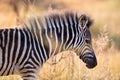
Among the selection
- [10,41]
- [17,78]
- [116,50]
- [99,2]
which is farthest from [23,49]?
[99,2]

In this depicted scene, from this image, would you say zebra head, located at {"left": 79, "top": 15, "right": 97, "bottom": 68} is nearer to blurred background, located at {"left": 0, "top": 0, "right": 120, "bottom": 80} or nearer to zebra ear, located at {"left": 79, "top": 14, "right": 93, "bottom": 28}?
zebra ear, located at {"left": 79, "top": 14, "right": 93, "bottom": 28}

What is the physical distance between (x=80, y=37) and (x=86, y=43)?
110mm

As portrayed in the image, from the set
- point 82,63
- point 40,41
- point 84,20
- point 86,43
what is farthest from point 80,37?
point 82,63

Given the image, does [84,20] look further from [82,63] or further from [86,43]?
[82,63]

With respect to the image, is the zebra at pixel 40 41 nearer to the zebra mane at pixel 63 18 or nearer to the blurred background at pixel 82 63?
the zebra mane at pixel 63 18

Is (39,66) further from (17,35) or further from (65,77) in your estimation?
(65,77)

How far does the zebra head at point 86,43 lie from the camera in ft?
22.4

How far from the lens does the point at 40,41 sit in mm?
6613

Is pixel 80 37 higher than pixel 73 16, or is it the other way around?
pixel 73 16

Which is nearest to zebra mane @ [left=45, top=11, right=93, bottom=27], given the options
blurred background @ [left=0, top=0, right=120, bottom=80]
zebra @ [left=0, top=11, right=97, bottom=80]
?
zebra @ [left=0, top=11, right=97, bottom=80]

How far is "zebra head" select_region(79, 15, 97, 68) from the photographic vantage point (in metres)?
6.83

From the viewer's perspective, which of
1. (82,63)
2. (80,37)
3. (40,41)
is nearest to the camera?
(40,41)

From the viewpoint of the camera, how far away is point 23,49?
654 centimetres

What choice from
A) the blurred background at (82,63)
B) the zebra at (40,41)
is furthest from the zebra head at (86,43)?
the blurred background at (82,63)
